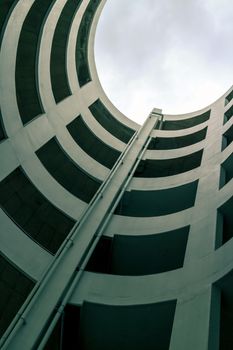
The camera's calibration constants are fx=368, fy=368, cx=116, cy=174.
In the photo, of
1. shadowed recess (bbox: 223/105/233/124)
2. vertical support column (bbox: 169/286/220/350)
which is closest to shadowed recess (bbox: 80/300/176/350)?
vertical support column (bbox: 169/286/220/350)

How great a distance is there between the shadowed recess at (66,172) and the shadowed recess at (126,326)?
656cm

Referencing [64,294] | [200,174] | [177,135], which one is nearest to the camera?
[64,294]

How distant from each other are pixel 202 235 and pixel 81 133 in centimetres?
1014

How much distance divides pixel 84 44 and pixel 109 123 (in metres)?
4.98

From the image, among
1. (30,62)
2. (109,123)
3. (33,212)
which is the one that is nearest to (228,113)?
(109,123)

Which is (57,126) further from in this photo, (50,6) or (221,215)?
(221,215)

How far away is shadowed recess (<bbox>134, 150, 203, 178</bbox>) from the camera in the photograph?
62.3 feet

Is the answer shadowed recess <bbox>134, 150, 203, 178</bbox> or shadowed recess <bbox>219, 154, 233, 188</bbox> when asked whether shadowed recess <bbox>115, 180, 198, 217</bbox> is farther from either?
shadowed recess <bbox>134, 150, 203, 178</bbox>

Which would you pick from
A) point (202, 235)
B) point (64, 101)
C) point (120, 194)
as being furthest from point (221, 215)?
point (64, 101)

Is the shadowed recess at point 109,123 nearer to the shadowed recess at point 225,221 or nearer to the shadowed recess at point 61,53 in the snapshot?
the shadowed recess at point 61,53

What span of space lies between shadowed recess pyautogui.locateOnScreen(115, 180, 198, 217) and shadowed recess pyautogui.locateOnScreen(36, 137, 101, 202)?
1.66m

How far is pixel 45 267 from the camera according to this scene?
12.3 meters

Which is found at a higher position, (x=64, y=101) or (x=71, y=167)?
(x=64, y=101)

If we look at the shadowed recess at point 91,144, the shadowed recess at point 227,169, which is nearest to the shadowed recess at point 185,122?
the shadowed recess at point 91,144
